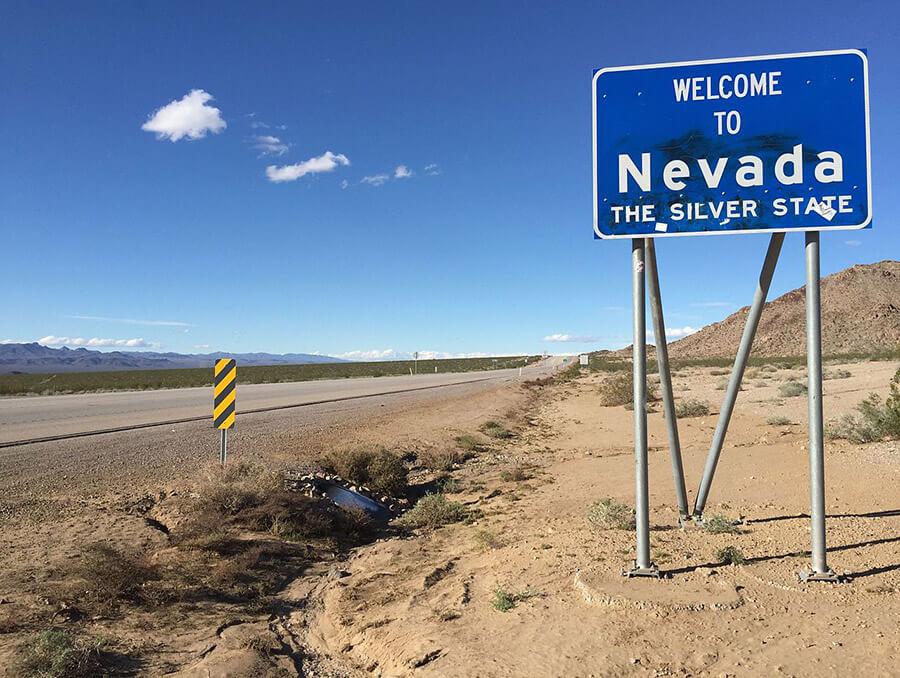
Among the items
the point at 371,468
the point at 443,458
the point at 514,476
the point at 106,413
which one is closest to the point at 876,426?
the point at 514,476

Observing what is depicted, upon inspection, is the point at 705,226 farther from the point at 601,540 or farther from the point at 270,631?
the point at 270,631

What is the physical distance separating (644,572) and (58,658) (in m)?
4.11

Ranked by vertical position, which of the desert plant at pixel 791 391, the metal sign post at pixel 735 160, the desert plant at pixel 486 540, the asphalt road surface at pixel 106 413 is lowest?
the desert plant at pixel 486 540

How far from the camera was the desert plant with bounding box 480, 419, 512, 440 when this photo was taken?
1727cm

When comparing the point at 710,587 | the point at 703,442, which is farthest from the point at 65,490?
the point at 703,442

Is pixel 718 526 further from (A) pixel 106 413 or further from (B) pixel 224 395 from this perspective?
(A) pixel 106 413

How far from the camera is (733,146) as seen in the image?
507 centimetres

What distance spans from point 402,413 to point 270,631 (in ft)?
55.2

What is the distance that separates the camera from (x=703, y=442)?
14.6 m

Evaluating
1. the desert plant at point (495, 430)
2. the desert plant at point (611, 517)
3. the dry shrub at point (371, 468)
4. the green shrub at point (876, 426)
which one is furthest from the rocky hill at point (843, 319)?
the desert plant at point (611, 517)

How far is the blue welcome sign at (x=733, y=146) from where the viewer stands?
4.87 meters

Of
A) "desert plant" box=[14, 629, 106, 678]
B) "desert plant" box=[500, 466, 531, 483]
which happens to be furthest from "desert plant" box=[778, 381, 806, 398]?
"desert plant" box=[14, 629, 106, 678]

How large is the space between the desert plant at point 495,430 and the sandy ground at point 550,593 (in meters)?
6.85

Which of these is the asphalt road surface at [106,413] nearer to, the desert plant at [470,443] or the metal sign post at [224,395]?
the metal sign post at [224,395]
